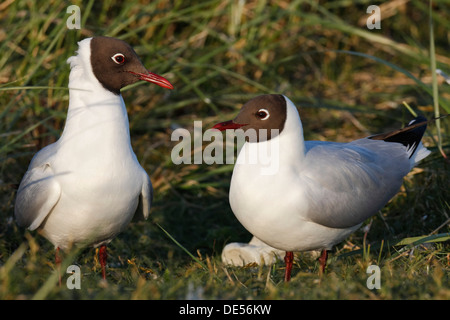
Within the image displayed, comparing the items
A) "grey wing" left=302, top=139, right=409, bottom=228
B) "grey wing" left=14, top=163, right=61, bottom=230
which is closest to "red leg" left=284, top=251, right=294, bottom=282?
"grey wing" left=302, top=139, right=409, bottom=228

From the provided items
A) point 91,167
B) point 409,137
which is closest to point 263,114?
point 91,167

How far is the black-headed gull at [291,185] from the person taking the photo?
323 centimetres

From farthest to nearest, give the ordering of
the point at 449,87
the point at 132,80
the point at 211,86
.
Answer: the point at 211,86, the point at 449,87, the point at 132,80

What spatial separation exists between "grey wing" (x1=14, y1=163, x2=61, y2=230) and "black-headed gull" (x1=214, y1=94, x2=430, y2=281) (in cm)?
96

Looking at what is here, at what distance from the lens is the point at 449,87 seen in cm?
481

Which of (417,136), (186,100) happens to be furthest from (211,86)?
(417,136)

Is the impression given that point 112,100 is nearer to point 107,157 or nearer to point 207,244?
point 107,157

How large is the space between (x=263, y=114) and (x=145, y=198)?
827mm

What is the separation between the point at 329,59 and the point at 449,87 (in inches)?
90.8

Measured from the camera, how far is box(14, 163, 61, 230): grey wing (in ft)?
10.8

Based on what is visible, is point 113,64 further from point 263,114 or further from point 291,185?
point 291,185

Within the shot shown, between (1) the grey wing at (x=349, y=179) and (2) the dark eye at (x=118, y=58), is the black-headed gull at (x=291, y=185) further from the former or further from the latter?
(2) the dark eye at (x=118, y=58)

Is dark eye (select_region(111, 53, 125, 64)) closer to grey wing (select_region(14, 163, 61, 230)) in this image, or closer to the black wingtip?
grey wing (select_region(14, 163, 61, 230))

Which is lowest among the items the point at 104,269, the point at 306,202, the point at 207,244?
the point at 207,244
